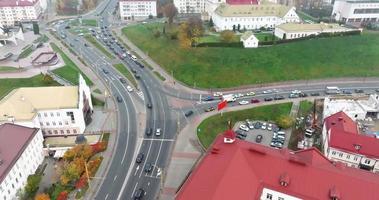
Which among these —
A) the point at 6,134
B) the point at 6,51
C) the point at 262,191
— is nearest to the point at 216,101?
the point at 262,191

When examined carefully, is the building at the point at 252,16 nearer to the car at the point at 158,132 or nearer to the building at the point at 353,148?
the car at the point at 158,132

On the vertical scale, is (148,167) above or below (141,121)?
below

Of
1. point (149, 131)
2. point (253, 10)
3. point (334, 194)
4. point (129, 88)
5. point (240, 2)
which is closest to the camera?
point (334, 194)

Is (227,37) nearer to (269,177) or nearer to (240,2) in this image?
(240,2)

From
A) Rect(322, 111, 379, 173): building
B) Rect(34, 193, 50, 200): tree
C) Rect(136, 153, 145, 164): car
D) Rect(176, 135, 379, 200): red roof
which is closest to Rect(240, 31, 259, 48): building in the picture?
Rect(322, 111, 379, 173): building

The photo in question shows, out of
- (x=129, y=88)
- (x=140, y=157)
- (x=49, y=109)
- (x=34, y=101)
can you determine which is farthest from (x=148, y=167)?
(x=129, y=88)

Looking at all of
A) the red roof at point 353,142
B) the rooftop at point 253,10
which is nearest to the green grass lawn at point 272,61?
the rooftop at point 253,10
